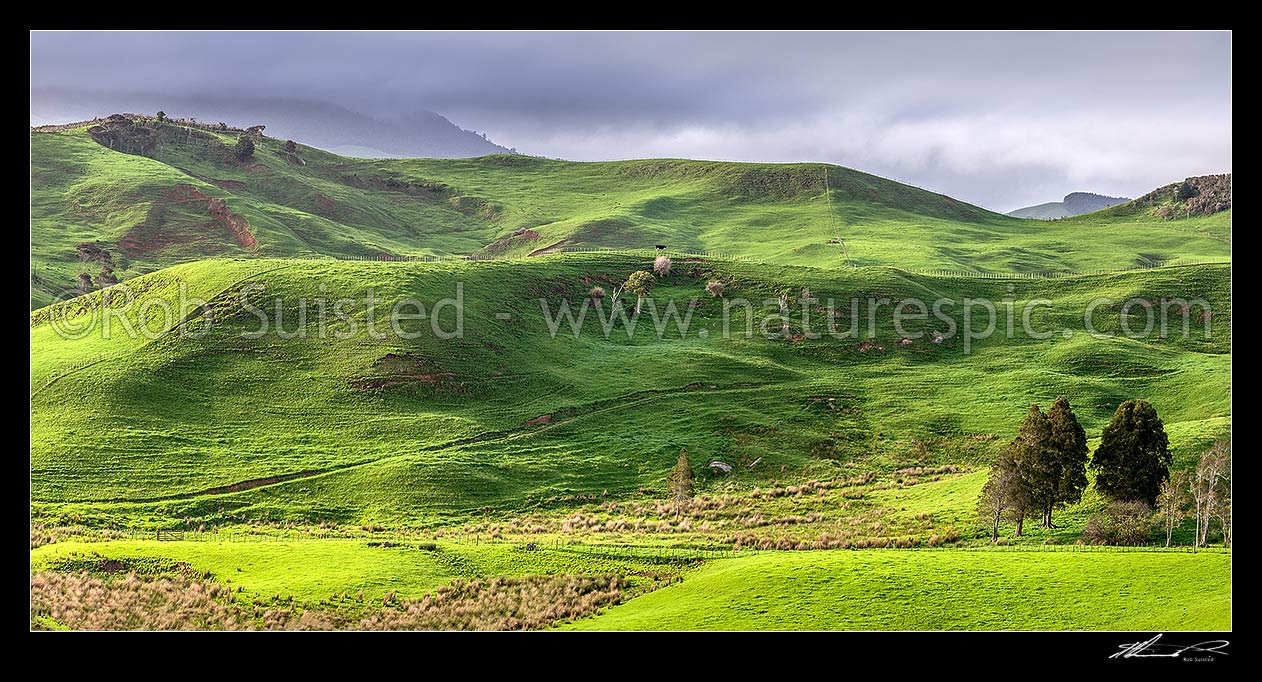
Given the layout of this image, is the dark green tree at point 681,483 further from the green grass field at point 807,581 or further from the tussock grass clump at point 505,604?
the tussock grass clump at point 505,604

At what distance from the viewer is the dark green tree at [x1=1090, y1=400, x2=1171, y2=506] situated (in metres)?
44.1

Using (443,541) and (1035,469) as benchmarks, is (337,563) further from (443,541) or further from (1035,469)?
(1035,469)

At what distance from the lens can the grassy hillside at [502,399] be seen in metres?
56.6

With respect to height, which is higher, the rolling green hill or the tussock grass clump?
the rolling green hill

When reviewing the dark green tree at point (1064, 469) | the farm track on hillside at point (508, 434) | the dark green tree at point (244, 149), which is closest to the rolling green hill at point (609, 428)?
the farm track on hillside at point (508, 434)

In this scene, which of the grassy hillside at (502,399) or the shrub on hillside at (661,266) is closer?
the grassy hillside at (502,399)

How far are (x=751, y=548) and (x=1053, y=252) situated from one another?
120526 millimetres

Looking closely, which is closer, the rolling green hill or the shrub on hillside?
the rolling green hill

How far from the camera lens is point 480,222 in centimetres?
18588

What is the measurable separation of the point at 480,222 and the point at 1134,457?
153 metres

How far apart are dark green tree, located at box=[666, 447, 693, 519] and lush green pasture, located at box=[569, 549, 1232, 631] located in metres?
16.6

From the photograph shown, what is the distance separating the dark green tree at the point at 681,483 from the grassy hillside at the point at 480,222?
7598cm

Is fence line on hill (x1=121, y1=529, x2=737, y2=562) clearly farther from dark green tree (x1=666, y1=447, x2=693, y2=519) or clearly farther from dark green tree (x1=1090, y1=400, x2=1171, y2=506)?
dark green tree (x1=1090, y1=400, x2=1171, y2=506)

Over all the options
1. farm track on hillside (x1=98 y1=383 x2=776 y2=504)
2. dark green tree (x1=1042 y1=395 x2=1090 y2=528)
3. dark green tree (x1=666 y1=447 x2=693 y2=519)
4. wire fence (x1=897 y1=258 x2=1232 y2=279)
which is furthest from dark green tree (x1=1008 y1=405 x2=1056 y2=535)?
wire fence (x1=897 y1=258 x2=1232 y2=279)
